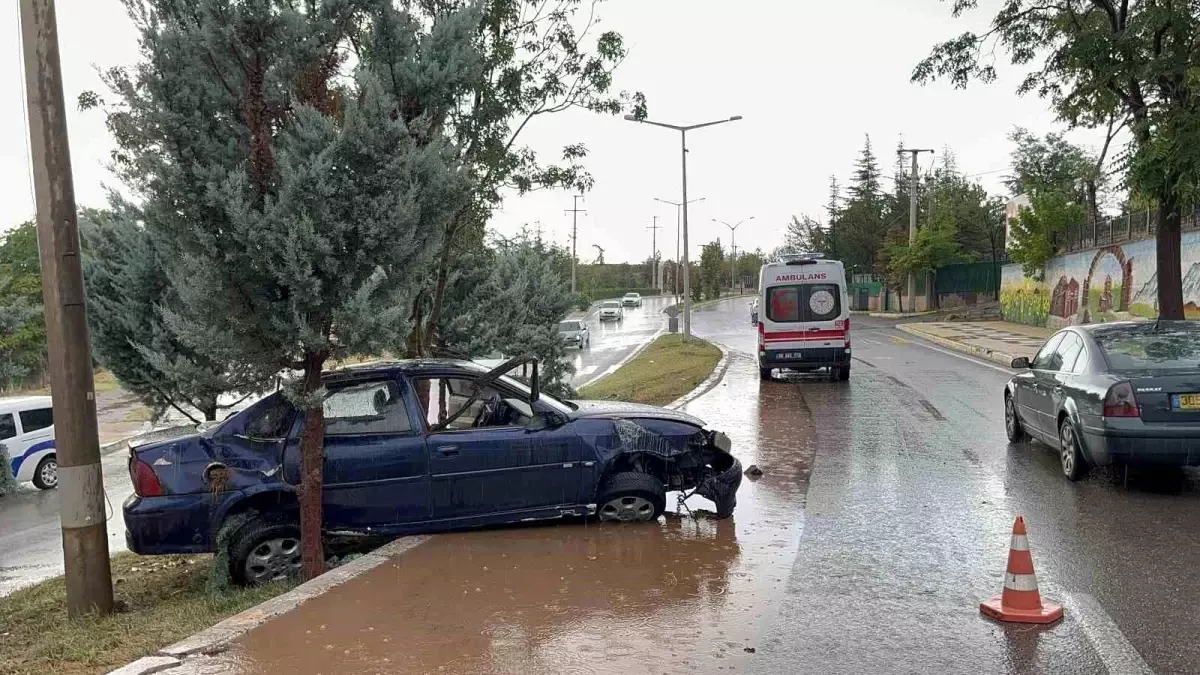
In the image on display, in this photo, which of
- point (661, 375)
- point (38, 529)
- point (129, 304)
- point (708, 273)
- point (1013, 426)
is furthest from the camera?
point (708, 273)

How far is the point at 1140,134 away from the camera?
1503 cm

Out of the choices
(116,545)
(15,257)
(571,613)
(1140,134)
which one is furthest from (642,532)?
(15,257)

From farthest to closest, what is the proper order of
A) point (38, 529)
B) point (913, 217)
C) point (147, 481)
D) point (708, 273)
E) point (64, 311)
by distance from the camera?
1. point (708, 273)
2. point (913, 217)
3. point (38, 529)
4. point (147, 481)
5. point (64, 311)

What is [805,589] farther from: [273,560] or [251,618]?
[273,560]

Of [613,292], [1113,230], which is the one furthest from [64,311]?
[613,292]

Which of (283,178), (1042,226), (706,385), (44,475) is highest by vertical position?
(1042,226)

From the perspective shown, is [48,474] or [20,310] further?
[48,474]

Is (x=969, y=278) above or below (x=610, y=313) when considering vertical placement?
above

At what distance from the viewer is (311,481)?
636cm

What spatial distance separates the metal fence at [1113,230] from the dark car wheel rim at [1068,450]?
59.5 feet

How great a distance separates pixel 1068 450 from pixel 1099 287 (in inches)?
998

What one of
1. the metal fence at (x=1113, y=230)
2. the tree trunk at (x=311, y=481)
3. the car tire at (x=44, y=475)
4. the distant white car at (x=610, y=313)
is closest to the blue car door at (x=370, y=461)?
the tree trunk at (x=311, y=481)

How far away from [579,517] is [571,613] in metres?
2.01

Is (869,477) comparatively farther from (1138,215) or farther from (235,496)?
(1138,215)
